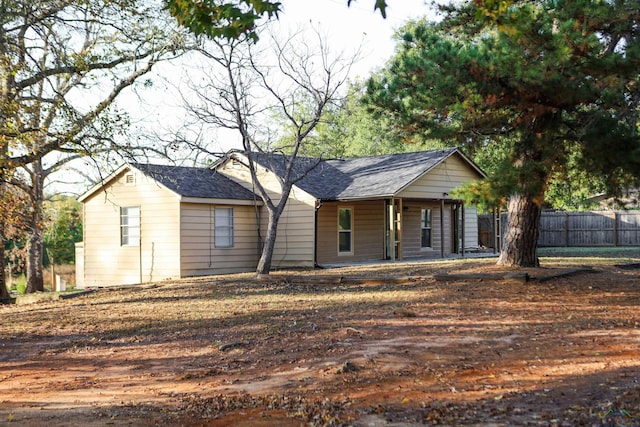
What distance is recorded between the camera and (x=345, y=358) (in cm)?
866

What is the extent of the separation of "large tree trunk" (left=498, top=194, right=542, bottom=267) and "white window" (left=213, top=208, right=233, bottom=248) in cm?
1087

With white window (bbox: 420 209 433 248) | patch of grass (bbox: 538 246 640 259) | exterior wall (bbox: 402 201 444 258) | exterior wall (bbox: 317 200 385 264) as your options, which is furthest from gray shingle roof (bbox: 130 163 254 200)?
patch of grass (bbox: 538 246 640 259)

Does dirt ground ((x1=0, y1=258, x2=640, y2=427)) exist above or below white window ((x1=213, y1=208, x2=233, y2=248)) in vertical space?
below

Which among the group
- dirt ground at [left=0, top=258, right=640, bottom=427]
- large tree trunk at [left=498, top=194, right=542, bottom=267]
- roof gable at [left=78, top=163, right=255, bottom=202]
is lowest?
dirt ground at [left=0, top=258, right=640, bottom=427]

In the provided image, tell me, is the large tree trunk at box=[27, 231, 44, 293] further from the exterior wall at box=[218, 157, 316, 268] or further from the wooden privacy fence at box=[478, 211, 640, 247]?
the wooden privacy fence at box=[478, 211, 640, 247]

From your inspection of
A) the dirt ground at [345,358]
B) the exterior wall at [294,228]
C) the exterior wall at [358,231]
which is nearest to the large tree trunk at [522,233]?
the dirt ground at [345,358]

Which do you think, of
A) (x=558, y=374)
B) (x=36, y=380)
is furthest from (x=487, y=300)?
(x=36, y=380)

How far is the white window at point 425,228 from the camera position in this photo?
1124 inches

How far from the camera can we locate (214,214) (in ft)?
79.6

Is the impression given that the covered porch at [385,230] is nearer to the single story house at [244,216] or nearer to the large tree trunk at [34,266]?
the single story house at [244,216]

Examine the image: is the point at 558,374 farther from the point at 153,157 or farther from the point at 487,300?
the point at 153,157

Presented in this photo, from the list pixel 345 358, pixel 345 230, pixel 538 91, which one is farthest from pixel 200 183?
pixel 345 358

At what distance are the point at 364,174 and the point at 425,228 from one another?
12.4 feet

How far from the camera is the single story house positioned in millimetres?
23641
